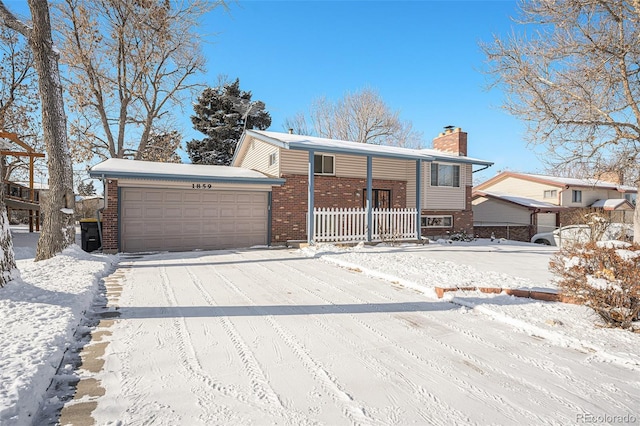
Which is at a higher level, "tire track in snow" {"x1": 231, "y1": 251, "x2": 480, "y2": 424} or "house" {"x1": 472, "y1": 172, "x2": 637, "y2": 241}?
"house" {"x1": 472, "y1": 172, "x2": 637, "y2": 241}

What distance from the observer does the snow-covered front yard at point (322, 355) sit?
2.14 metres

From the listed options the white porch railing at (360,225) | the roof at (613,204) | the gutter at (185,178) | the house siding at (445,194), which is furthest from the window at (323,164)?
the roof at (613,204)

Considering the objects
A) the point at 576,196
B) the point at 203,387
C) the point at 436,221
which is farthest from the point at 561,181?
the point at 203,387

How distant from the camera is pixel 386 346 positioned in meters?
3.17

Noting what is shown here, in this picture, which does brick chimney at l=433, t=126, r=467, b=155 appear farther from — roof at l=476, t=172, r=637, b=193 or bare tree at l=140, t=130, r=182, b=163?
bare tree at l=140, t=130, r=182, b=163

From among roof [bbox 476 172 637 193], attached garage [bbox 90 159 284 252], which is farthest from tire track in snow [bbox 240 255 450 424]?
roof [bbox 476 172 637 193]

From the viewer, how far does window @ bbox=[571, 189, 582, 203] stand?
23.5 metres

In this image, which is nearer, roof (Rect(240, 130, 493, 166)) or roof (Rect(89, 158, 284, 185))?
roof (Rect(89, 158, 284, 185))

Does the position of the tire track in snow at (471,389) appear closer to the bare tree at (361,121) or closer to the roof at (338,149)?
the roof at (338,149)

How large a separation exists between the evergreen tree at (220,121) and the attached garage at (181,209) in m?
16.1

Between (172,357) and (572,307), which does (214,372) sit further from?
(572,307)

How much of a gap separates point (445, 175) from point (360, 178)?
418 centimetres

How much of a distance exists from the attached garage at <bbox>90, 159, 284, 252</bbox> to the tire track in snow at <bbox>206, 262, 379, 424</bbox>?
7.80 meters

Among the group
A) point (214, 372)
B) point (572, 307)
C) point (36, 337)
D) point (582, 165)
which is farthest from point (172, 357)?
point (582, 165)
